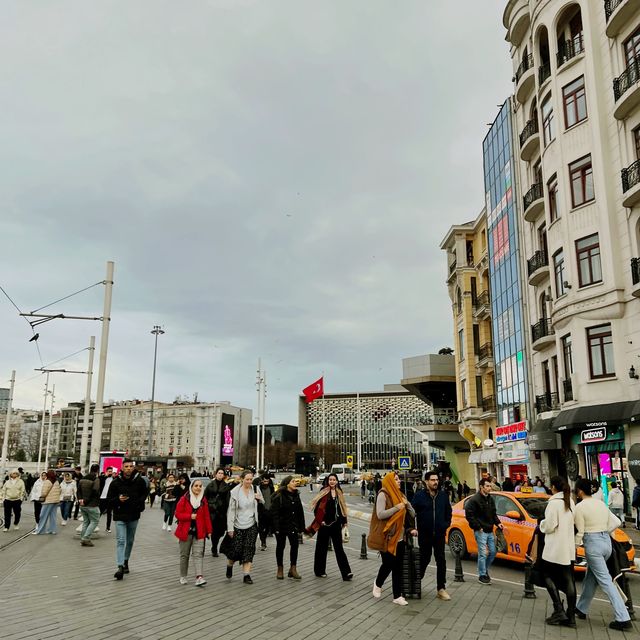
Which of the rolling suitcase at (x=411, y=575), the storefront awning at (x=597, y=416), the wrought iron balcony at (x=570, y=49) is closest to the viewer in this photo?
the rolling suitcase at (x=411, y=575)

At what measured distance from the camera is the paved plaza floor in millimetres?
7129

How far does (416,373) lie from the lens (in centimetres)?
5875

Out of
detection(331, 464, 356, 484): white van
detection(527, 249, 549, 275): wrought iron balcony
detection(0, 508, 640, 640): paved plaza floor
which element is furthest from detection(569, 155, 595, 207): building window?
detection(331, 464, 356, 484): white van

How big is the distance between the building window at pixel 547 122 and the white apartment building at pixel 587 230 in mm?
43

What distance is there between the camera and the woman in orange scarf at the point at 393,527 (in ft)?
28.7

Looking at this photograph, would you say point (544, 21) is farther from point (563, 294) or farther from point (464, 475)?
point (464, 475)

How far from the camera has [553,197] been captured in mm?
27422

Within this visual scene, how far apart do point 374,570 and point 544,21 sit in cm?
2494

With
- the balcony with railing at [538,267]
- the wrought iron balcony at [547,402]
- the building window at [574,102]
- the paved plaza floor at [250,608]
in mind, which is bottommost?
the paved plaza floor at [250,608]

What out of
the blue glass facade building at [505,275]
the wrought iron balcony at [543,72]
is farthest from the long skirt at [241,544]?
the wrought iron balcony at [543,72]

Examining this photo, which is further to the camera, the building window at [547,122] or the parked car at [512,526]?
the building window at [547,122]

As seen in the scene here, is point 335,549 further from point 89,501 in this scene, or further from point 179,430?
point 179,430

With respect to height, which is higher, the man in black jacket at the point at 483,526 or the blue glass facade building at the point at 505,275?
the blue glass facade building at the point at 505,275

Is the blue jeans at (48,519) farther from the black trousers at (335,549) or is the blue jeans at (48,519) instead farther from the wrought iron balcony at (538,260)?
the wrought iron balcony at (538,260)
